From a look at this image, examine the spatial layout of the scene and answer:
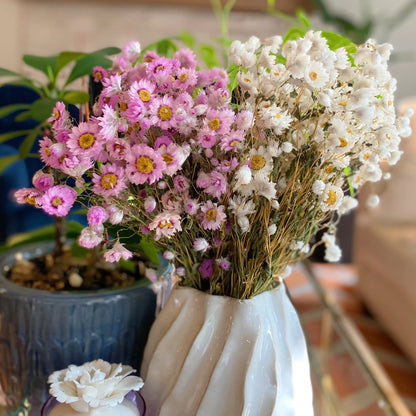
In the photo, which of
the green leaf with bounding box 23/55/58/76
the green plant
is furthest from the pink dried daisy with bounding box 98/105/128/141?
the green leaf with bounding box 23/55/58/76

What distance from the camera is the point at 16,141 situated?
4.42ft

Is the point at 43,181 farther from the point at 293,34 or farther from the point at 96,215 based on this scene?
the point at 293,34

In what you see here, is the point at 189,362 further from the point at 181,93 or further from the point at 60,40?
the point at 60,40

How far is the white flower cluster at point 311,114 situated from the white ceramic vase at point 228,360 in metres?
0.11

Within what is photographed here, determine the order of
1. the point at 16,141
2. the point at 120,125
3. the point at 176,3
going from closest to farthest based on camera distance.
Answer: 1. the point at 120,125
2. the point at 16,141
3. the point at 176,3

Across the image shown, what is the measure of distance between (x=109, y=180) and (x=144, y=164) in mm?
41

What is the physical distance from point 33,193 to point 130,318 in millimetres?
244

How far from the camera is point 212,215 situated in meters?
0.54

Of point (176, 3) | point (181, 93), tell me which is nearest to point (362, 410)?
point (181, 93)

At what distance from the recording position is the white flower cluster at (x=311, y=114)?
0.50 metres

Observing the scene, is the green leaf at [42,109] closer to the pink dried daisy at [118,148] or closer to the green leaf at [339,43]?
the pink dried daisy at [118,148]

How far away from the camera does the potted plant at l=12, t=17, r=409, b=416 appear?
0.50 metres

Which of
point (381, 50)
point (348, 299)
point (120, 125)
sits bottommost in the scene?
point (348, 299)

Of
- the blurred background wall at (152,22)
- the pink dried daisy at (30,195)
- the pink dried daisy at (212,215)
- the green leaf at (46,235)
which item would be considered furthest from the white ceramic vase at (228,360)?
the blurred background wall at (152,22)
